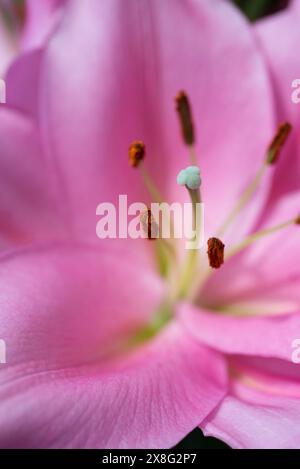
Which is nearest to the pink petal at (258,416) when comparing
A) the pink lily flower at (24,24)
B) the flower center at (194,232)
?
the flower center at (194,232)

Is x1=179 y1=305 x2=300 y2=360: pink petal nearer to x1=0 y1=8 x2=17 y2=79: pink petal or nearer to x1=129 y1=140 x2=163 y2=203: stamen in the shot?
x1=129 y1=140 x2=163 y2=203: stamen

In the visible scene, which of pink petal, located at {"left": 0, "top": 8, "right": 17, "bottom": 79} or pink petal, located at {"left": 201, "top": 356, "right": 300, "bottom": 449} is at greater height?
pink petal, located at {"left": 0, "top": 8, "right": 17, "bottom": 79}

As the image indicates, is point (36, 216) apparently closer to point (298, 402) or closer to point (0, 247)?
point (0, 247)

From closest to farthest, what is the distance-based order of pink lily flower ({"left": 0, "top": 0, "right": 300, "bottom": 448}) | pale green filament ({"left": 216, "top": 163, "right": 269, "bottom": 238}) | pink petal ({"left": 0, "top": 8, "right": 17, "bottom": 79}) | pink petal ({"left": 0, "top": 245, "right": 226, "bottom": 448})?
1. pink petal ({"left": 0, "top": 245, "right": 226, "bottom": 448})
2. pink lily flower ({"left": 0, "top": 0, "right": 300, "bottom": 448})
3. pale green filament ({"left": 216, "top": 163, "right": 269, "bottom": 238})
4. pink petal ({"left": 0, "top": 8, "right": 17, "bottom": 79})

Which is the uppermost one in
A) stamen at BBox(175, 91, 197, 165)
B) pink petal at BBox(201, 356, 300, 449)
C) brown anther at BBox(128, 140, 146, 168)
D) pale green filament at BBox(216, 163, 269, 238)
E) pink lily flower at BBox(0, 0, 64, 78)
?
pink lily flower at BBox(0, 0, 64, 78)

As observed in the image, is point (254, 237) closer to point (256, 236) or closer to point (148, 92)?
point (256, 236)

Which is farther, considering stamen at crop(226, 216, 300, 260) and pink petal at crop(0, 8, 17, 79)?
pink petal at crop(0, 8, 17, 79)

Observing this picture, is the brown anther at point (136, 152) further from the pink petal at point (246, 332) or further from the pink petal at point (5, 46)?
the pink petal at point (5, 46)

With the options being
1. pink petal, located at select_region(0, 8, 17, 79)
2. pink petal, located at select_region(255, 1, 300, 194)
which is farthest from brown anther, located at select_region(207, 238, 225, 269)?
pink petal, located at select_region(0, 8, 17, 79)
